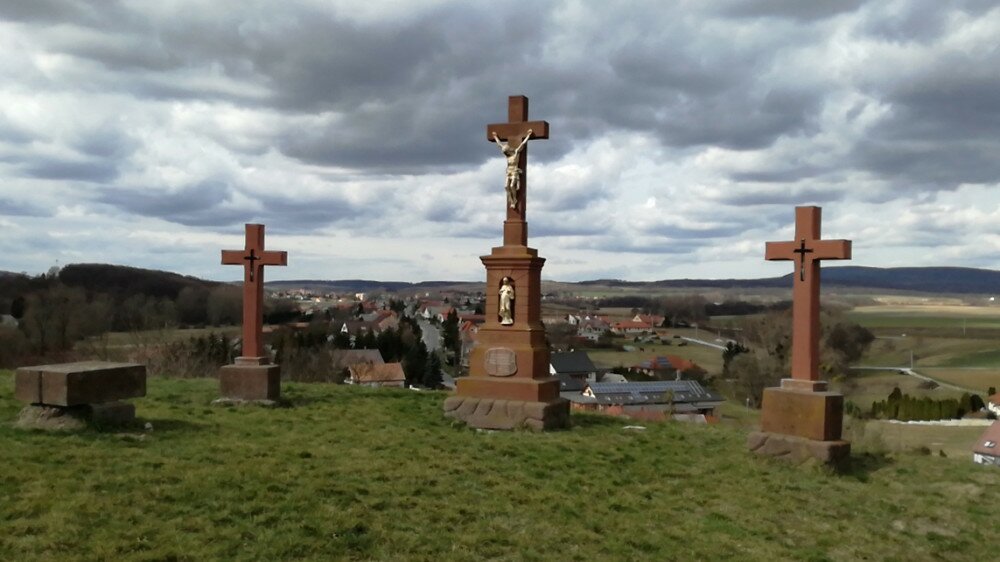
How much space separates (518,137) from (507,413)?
4.19 metres

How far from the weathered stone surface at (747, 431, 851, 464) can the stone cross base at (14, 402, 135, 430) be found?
7.85m

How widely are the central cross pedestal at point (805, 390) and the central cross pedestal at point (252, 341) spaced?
7212 millimetres

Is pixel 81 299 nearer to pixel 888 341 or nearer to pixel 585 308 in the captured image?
pixel 888 341

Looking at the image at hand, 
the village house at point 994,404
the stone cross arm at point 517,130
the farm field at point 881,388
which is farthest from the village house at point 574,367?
the stone cross arm at point 517,130

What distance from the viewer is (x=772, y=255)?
33.3 ft

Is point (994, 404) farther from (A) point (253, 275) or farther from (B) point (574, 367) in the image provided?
(A) point (253, 275)

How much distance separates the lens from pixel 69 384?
8.38 meters

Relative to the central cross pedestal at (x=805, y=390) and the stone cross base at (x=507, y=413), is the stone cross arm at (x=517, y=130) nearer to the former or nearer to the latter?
the central cross pedestal at (x=805, y=390)

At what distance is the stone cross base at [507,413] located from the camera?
10.8 meters

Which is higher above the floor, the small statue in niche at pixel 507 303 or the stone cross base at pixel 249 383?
the small statue in niche at pixel 507 303

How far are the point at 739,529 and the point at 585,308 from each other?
85.1m

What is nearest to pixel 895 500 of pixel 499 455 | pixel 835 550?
pixel 835 550

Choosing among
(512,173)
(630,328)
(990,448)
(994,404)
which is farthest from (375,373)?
(630,328)

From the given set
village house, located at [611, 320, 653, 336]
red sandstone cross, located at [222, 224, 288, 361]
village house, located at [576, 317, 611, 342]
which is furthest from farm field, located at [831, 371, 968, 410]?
village house, located at [611, 320, 653, 336]
